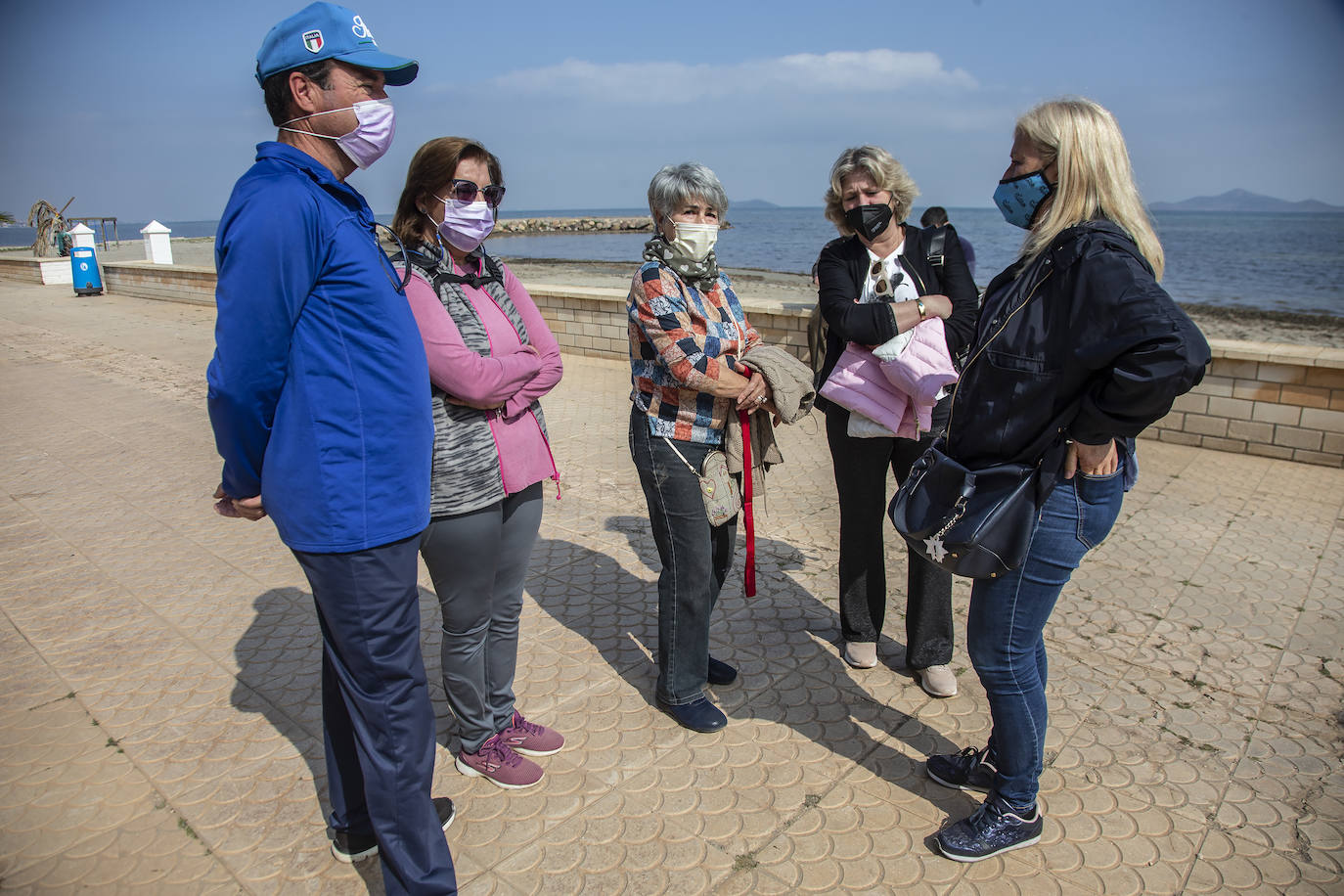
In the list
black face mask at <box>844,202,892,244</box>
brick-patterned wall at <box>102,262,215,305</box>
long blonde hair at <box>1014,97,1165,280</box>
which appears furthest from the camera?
brick-patterned wall at <box>102,262,215,305</box>

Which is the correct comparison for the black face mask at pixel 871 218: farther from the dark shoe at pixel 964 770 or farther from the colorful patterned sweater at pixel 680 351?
the dark shoe at pixel 964 770

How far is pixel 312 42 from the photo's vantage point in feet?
6.22

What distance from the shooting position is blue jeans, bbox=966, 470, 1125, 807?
2.27m

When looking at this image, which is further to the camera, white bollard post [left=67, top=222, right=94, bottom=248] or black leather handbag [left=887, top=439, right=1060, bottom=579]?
white bollard post [left=67, top=222, right=94, bottom=248]

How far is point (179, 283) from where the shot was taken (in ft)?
57.0

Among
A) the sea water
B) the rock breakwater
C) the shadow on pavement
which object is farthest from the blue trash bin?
A: the rock breakwater

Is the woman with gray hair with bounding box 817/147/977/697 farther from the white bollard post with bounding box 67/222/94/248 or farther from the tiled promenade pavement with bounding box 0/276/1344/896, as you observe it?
the white bollard post with bounding box 67/222/94/248

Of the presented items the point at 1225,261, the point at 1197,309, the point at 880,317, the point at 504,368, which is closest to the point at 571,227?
the point at 1225,261

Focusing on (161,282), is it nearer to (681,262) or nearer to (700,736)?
(681,262)

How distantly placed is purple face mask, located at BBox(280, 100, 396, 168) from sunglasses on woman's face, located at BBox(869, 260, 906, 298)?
1988 millimetres

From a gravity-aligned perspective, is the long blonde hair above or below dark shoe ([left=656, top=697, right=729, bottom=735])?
above

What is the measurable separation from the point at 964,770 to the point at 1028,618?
0.75 m

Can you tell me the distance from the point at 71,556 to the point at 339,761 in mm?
3474

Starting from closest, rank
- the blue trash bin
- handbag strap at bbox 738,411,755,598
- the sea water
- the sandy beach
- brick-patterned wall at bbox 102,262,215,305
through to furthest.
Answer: handbag strap at bbox 738,411,755,598, brick-patterned wall at bbox 102,262,215,305, the blue trash bin, the sandy beach, the sea water
